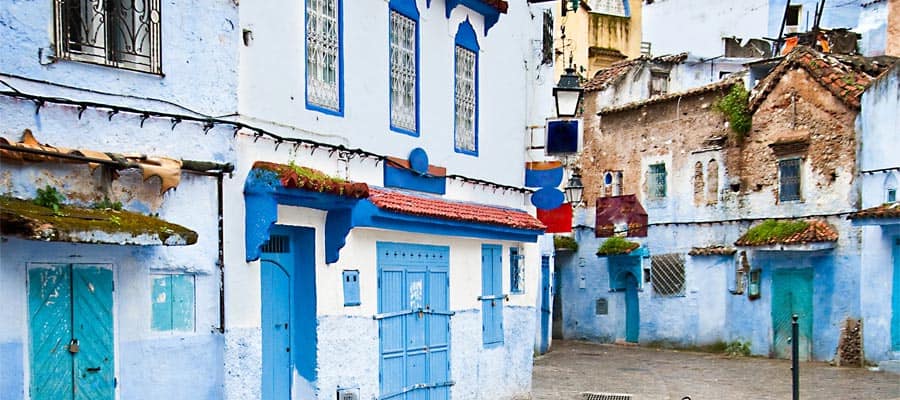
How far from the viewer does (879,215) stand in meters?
19.0

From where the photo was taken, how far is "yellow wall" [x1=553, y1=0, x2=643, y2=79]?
34162 mm

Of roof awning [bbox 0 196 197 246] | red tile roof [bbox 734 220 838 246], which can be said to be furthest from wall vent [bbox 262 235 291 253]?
red tile roof [bbox 734 220 838 246]

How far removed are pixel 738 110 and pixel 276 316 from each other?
57.4 ft

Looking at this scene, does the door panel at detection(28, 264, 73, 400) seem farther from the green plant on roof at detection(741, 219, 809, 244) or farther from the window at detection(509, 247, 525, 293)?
the green plant on roof at detection(741, 219, 809, 244)

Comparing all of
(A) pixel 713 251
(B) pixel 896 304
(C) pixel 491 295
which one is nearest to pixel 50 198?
(C) pixel 491 295

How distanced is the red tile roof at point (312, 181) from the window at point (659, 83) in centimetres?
2022

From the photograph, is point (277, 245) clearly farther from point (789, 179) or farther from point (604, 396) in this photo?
point (789, 179)

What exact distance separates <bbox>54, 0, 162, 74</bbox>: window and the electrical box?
4194mm

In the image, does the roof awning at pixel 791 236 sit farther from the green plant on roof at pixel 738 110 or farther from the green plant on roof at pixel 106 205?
the green plant on roof at pixel 106 205

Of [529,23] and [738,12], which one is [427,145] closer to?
[529,23]

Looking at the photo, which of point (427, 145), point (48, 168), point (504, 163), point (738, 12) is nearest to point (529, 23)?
point (504, 163)

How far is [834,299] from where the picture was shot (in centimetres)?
2183

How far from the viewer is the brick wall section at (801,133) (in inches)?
854

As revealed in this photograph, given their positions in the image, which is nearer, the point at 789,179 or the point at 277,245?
the point at 277,245
